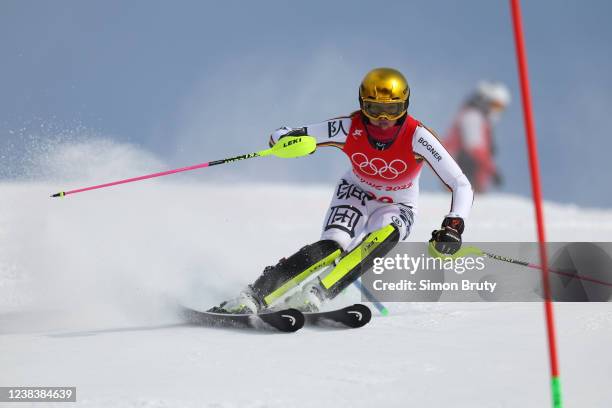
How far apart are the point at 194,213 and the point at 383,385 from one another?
550 cm

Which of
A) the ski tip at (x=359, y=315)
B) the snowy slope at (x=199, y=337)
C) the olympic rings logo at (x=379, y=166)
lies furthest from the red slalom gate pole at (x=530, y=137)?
the olympic rings logo at (x=379, y=166)

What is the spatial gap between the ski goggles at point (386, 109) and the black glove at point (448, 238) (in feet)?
2.46

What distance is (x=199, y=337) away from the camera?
403 centimetres

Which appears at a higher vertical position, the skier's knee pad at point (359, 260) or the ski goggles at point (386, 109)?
the ski goggles at point (386, 109)

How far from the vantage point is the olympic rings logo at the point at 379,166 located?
193 inches

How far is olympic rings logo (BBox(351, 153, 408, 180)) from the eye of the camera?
4895mm

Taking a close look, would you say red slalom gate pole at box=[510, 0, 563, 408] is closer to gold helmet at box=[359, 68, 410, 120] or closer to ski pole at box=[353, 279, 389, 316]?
gold helmet at box=[359, 68, 410, 120]

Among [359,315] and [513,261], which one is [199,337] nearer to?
[359,315]

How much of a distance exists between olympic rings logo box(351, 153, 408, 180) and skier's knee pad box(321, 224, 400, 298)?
366 mm

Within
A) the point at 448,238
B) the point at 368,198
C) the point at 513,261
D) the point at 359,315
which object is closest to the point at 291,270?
the point at 359,315

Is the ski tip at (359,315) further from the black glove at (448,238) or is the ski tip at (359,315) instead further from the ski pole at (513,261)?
the ski pole at (513,261)

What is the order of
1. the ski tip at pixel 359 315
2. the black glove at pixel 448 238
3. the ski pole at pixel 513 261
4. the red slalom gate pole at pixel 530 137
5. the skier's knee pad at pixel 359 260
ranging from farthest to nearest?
the ski pole at pixel 513 261 → the skier's knee pad at pixel 359 260 → the black glove at pixel 448 238 → the ski tip at pixel 359 315 → the red slalom gate pole at pixel 530 137

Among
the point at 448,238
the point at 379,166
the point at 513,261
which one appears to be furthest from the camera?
the point at 513,261

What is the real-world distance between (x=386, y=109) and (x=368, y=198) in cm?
83
